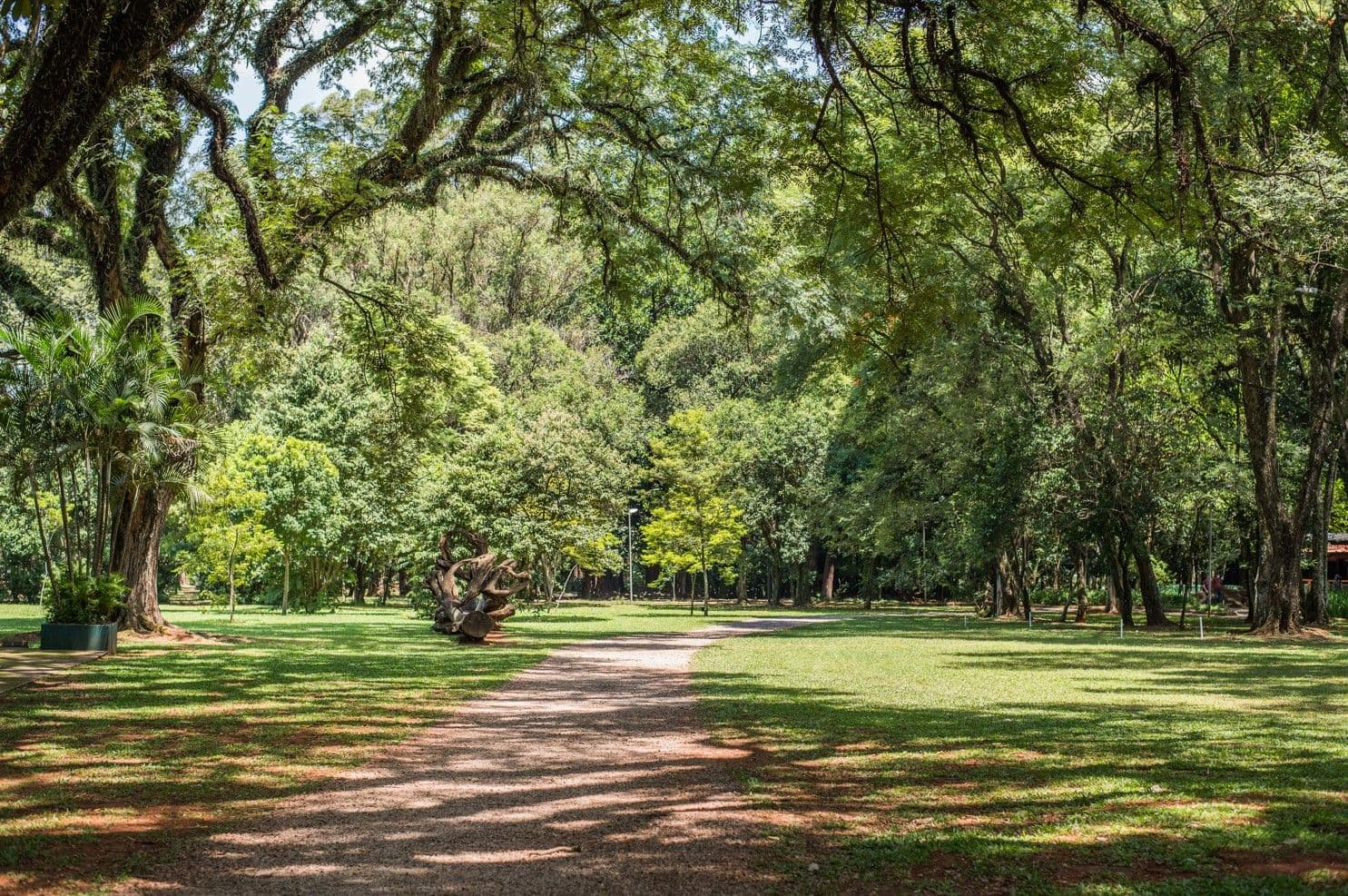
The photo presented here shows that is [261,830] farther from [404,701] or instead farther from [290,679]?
[290,679]

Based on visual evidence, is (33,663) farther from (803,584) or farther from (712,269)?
(803,584)

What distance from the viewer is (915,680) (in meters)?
14.8

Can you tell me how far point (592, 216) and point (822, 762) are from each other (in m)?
8.83

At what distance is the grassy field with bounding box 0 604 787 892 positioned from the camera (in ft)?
18.6

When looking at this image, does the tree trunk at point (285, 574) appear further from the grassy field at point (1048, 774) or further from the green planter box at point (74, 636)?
the grassy field at point (1048, 774)

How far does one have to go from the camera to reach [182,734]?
902cm

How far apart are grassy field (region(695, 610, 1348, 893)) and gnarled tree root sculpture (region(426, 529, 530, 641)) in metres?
7.38

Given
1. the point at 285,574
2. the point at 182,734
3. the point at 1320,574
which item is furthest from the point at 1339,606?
the point at 182,734

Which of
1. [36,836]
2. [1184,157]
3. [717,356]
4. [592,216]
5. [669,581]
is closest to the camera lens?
[36,836]

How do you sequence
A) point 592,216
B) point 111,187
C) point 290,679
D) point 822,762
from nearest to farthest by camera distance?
point 822,762 → point 290,679 → point 592,216 → point 111,187

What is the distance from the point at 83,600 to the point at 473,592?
8.34 meters

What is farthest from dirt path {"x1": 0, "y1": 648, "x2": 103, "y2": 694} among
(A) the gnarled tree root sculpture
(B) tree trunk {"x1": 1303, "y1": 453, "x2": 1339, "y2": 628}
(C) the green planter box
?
(B) tree trunk {"x1": 1303, "y1": 453, "x2": 1339, "y2": 628}

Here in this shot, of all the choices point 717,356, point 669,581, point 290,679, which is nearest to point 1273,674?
point 290,679

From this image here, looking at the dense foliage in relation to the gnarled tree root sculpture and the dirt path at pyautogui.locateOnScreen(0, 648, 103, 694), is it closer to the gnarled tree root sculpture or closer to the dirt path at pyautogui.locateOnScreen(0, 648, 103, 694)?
the dirt path at pyautogui.locateOnScreen(0, 648, 103, 694)
